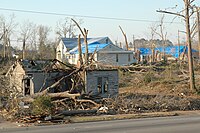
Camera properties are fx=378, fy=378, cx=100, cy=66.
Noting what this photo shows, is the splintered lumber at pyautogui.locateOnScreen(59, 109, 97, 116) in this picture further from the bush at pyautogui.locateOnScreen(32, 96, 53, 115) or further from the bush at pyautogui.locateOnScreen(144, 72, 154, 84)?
the bush at pyautogui.locateOnScreen(144, 72, 154, 84)

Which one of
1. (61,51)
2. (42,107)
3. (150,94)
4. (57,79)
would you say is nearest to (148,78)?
(150,94)

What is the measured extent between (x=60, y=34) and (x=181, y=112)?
3134 inches

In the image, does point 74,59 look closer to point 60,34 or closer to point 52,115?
point 60,34

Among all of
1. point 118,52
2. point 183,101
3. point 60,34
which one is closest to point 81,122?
point 183,101

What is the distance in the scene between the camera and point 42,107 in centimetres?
2045

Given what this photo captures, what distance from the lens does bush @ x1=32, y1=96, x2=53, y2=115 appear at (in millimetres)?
20453

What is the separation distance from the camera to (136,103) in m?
24.6

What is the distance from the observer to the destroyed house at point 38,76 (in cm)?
2761

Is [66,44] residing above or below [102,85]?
above

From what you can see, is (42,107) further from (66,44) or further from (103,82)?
(66,44)

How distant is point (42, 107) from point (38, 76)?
24.7 feet

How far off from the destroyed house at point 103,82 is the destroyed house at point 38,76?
1583 mm

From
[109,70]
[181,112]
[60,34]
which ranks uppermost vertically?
[60,34]

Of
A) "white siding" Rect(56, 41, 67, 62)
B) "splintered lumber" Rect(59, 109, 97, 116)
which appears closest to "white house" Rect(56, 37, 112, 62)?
"white siding" Rect(56, 41, 67, 62)
